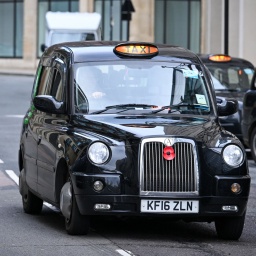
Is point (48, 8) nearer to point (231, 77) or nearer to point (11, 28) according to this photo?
point (11, 28)

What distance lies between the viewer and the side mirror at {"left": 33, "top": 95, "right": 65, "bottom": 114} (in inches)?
455

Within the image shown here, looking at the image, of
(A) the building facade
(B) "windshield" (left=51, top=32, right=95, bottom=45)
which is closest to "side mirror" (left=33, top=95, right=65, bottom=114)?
(B) "windshield" (left=51, top=32, right=95, bottom=45)

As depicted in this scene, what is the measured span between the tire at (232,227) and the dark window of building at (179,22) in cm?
5278

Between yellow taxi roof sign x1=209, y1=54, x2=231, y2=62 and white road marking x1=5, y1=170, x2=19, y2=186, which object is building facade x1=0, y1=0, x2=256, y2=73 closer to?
yellow taxi roof sign x1=209, y1=54, x2=231, y2=62

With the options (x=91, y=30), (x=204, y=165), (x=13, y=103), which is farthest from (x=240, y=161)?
(x=91, y=30)

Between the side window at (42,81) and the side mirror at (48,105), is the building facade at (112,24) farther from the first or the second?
the side mirror at (48,105)

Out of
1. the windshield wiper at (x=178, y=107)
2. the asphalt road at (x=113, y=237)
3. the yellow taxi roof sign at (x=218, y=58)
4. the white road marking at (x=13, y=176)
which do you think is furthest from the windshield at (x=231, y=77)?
the windshield wiper at (x=178, y=107)

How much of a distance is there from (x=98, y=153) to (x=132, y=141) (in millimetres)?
314

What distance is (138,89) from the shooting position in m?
11.7

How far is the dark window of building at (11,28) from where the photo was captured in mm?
67375

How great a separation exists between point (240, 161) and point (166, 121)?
0.80m

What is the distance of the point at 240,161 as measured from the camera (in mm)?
10766

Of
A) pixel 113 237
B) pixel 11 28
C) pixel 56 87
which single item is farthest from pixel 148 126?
pixel 11 28

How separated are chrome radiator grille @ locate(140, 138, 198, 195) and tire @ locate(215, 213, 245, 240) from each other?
21.4 inches
